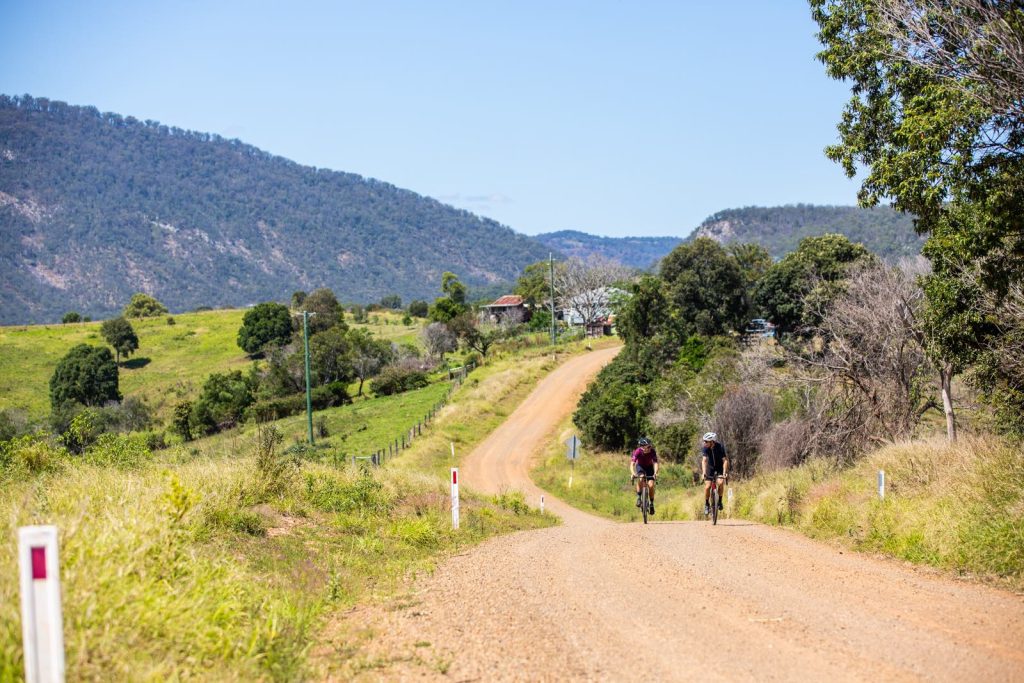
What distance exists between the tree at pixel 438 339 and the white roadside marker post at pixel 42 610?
92635 millimetres

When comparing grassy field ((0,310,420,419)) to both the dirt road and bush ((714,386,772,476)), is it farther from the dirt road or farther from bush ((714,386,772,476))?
the dirt road

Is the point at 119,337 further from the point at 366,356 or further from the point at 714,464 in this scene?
the point at 714,464

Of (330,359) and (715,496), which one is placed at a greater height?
(715,496)

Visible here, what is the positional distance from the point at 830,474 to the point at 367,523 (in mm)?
11375

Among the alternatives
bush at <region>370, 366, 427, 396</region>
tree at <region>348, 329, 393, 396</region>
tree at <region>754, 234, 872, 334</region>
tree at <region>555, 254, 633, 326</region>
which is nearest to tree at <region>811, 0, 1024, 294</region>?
tree at <region>754, 234, 872, 334</region>

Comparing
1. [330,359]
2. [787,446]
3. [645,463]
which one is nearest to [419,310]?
[330,359]

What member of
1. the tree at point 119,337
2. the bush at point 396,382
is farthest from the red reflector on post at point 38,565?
the tree at point 119,337

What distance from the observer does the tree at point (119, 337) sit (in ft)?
352

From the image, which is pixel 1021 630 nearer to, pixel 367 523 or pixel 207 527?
pixel 207 527

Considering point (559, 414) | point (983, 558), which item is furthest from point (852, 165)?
point (559, 414)

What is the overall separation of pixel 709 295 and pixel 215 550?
71.3m

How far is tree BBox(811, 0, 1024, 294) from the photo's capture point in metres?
14.3

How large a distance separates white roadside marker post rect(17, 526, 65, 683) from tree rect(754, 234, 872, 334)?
221 feet

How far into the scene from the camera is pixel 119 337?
352 ft
